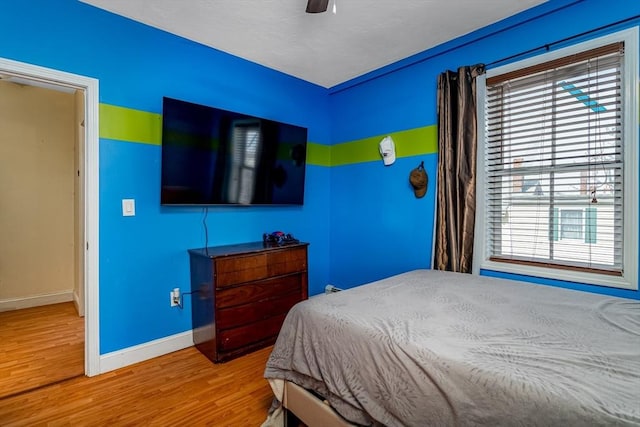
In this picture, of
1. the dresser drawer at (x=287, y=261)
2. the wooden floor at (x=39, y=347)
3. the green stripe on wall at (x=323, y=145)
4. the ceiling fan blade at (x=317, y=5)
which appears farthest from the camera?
the dresser drawer at (x=287, y=261)

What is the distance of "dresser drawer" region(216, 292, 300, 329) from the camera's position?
237 cm

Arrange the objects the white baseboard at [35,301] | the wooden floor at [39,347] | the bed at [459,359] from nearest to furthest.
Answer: the bed at [459,359] → the wooden floor at [39,347] → the white baseboard at [35,301]

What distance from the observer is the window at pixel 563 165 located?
74.7 inches

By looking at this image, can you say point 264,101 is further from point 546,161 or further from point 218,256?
point 546,161

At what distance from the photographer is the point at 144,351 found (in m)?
2.41

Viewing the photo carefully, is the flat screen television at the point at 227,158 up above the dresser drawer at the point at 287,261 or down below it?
above

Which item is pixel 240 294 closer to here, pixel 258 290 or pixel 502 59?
pixel 258 290

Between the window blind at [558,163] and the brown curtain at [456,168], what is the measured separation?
0.15 m

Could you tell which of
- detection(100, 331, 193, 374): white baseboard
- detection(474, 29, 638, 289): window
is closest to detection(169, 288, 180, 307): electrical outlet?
detection(100, 331, 193, 374): white baseboard

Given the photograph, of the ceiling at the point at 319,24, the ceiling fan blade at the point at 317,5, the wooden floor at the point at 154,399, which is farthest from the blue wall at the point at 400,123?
the wooden floor at the point at 154,399

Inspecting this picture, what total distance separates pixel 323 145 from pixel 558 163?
7.59 feet

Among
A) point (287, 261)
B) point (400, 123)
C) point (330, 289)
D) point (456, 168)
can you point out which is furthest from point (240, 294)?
point (400, 123)

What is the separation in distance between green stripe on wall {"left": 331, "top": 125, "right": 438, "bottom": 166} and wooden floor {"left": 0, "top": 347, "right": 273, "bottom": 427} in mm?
2251

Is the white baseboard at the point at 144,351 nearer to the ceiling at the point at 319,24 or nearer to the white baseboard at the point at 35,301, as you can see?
the white baseboard at the point at 35,301
